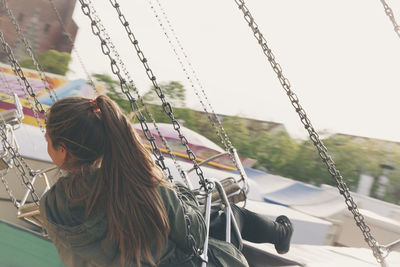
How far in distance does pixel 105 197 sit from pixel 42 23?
28.0ft

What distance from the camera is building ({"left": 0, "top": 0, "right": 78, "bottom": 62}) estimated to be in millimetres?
7969

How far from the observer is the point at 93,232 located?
0.70 metres

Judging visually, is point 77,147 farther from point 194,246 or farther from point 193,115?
point 193,115

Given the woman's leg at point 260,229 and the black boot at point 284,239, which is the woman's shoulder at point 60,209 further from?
the black boot at point 284,239

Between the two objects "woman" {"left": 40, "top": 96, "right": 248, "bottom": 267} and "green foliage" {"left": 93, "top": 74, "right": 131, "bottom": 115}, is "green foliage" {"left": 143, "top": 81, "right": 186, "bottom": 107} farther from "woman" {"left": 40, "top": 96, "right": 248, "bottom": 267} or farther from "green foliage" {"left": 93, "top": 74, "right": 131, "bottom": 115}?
"woman" {"left": 40, "top": 96, "right": 248, "bottom": 267}

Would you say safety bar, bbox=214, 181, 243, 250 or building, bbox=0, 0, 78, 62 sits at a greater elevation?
building, bbox=0, 0, 78, 62

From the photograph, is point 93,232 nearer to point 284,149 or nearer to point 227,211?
point 227,211

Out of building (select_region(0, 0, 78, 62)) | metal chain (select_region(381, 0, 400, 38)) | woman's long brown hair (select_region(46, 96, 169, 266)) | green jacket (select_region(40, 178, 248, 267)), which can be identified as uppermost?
building (select_region(0, 0, 78, 62))

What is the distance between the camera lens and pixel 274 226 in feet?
4.17

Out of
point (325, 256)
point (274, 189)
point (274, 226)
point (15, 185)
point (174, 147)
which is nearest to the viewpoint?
point (274, 226)

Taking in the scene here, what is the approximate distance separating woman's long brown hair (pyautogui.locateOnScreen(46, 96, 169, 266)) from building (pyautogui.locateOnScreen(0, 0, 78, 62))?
769 centimetres

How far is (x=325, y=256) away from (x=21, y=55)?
6.17m

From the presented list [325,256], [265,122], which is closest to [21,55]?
[265,122]

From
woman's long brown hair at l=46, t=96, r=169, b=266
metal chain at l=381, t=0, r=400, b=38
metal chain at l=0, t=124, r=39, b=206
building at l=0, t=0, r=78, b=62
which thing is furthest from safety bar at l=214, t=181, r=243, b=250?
building at l=0, t=0, r=78, b=62
